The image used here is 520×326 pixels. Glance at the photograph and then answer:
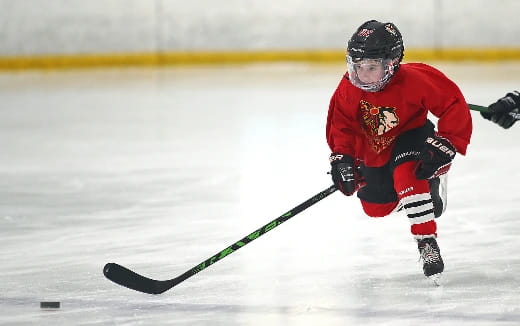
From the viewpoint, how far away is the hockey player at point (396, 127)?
10.1 ft

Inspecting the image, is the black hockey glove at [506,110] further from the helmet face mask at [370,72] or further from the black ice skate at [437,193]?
the helmet face mask at [370,72]

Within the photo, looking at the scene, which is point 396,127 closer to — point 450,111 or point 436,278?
point 450,111

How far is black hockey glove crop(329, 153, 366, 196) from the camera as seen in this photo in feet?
10.4

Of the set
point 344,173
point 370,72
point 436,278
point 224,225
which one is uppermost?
point 370,72

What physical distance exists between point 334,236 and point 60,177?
5.59ft

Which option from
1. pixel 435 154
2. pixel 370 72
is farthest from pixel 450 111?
pixel 370 72

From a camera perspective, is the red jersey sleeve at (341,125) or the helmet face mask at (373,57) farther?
the red jersey sleeve at (341,125)

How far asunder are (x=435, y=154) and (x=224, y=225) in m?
1.18

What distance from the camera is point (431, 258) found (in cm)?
312

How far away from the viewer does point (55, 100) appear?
805 centimetres

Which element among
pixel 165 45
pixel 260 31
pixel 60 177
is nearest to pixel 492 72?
pixel 260 31

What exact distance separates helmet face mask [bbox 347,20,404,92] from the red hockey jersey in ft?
0.21

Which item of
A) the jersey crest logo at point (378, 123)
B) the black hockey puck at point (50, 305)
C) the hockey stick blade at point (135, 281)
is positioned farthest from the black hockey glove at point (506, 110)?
the black hockey puck at point (50, 305)

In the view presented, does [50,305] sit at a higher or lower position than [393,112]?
lower
